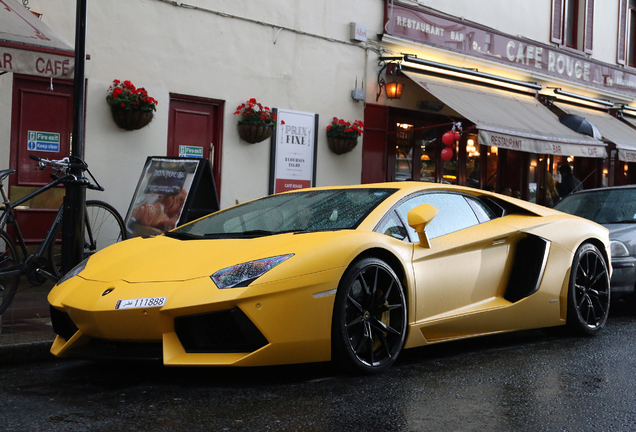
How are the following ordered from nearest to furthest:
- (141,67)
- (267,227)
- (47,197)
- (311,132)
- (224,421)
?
(224,421) → (267,227) → (47,197) → (141,67) → (311,132)

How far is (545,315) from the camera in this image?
5.43m

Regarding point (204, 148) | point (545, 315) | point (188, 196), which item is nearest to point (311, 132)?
point (204, 148)

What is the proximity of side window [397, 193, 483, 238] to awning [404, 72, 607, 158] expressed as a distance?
663 centimetres

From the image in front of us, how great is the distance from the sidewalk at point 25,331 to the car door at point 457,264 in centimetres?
239

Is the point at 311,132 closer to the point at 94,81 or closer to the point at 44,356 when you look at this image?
the point at 94,81

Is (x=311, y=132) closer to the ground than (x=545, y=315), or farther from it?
farther from it

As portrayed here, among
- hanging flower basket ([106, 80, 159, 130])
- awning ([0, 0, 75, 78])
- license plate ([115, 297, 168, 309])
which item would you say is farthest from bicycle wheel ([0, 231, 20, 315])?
hanging flower basket ([106, 80, 159, 130])

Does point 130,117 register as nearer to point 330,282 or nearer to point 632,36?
point 330,282

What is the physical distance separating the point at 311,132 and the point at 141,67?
3062mm

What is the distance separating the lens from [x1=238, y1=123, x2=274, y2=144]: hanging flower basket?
34.8 feet

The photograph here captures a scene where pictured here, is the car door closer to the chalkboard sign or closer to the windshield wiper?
the windshield wiper

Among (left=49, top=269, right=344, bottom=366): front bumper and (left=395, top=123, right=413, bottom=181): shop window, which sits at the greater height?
(left=395, top=123, right=413, bottom=181): shop window

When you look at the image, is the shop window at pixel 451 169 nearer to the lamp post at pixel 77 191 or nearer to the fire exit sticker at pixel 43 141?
the fire exit sticker at pixel 43 141

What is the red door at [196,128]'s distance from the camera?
33.6ft
